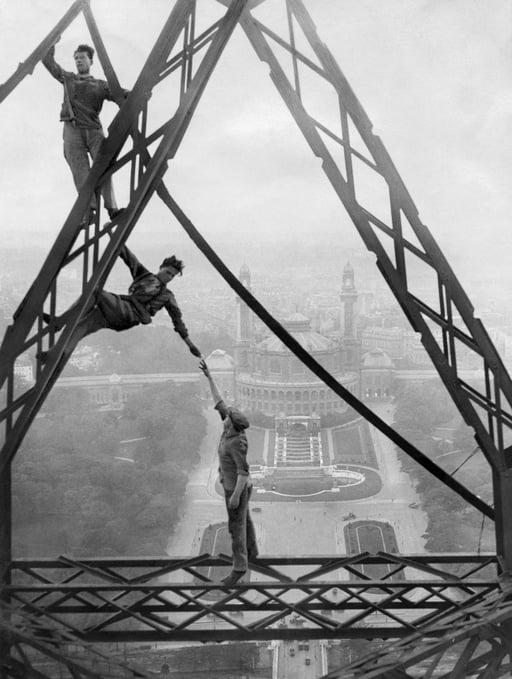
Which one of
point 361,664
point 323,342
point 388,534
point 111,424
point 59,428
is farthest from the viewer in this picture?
point 323,342

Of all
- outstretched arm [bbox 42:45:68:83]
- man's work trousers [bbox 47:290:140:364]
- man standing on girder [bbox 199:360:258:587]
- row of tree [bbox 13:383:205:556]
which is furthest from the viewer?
row of tree [bbox 13:383:205:556]

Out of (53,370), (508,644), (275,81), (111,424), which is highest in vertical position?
(275,81)

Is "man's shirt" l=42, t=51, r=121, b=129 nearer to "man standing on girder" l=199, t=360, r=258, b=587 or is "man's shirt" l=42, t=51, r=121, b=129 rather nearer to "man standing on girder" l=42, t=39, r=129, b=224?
"man standing on girder" l=42, t=39, r=129, b=224

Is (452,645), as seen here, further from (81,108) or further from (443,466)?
(443,466)

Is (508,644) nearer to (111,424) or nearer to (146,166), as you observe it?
(146,166)

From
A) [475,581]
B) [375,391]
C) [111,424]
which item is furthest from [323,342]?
[475,581]

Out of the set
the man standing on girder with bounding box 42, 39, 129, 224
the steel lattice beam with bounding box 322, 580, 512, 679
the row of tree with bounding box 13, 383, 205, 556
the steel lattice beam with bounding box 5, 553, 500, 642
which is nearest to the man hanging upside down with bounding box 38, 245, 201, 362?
the man standing on girder with bounding box 42, 39, 129, 224

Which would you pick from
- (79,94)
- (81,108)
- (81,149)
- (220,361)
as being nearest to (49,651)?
(81,149)

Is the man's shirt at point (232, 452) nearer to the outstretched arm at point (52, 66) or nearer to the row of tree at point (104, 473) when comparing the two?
the outstretched arm at point (52, 66)
